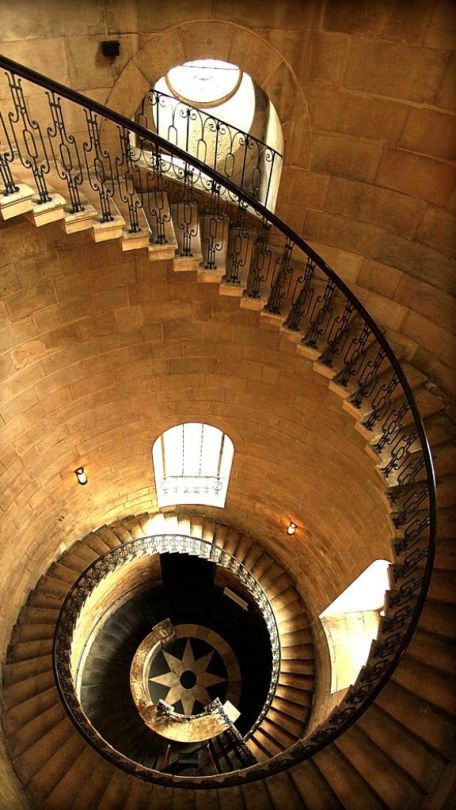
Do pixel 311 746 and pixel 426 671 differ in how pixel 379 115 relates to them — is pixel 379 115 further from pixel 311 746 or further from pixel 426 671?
pixel 311 746

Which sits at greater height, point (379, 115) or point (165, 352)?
point (379, 115)

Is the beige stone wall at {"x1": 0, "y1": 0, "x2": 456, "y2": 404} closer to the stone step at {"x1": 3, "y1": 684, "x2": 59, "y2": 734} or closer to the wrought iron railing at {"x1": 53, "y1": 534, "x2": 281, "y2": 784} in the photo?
the wrought iron railing at {"x1": 53, "y1": 534, "x2": 281, "y2": 784}

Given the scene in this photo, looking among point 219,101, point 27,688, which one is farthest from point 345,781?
point 219,101

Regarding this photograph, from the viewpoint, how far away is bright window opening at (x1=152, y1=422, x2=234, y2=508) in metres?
11.8

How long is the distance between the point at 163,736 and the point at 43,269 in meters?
10.2

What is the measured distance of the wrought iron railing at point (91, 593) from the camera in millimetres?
8305

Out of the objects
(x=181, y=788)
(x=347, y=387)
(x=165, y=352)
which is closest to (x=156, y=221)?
(x=165, y=352)

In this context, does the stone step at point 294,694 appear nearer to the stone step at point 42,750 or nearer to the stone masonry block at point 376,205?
the stone step at point 42,750

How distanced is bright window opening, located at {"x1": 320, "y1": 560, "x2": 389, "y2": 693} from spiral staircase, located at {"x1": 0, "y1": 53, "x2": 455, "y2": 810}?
3227 millimetres

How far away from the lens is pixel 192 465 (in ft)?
40.9

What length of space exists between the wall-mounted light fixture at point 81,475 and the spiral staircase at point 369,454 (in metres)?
3.39

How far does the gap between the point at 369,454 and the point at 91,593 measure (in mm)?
6775

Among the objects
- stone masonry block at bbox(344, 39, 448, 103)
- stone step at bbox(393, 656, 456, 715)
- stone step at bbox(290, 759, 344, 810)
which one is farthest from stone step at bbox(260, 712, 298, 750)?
stone masonry block at bbox(344, 39, 448, 103)

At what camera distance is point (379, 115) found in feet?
20.1
